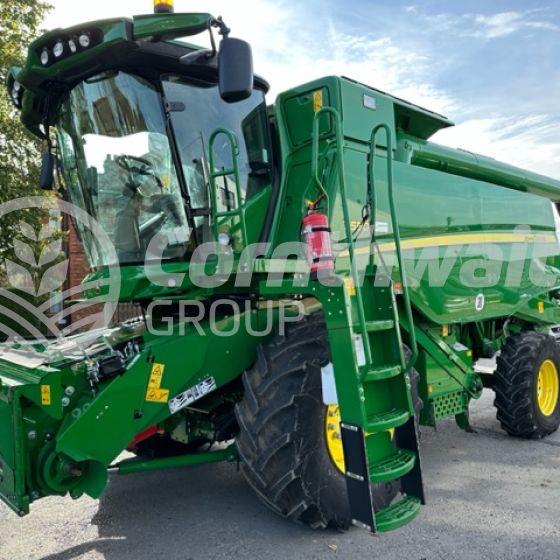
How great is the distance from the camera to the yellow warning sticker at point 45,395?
301cm

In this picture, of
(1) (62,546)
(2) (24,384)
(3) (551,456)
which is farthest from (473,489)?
(2) (24,384)

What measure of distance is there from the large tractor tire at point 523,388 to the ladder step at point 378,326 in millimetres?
2652

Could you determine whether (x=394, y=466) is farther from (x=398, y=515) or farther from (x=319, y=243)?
(x=319, y=243)

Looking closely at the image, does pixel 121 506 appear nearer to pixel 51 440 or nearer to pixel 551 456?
pixel 51 440

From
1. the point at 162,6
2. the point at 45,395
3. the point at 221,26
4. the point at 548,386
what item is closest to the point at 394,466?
the point at 45,395

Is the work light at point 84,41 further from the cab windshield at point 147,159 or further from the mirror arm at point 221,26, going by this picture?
the mirror arm at point 221,26

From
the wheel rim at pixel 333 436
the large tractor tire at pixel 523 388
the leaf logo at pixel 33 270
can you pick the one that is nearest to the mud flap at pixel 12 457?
the wheel rim at pixel 333 436

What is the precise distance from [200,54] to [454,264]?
2.72 m

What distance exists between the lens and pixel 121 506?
3887 mm

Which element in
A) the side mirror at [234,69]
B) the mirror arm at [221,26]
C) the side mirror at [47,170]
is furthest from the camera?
the side mirror at [47,170]

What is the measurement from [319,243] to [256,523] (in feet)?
5.91

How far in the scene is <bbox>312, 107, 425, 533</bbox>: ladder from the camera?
106 inches

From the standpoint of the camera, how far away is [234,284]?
333cm

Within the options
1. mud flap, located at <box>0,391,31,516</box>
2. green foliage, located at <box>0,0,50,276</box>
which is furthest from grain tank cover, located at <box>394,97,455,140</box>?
green foliage, located at <box>0,0,50,276</box>
